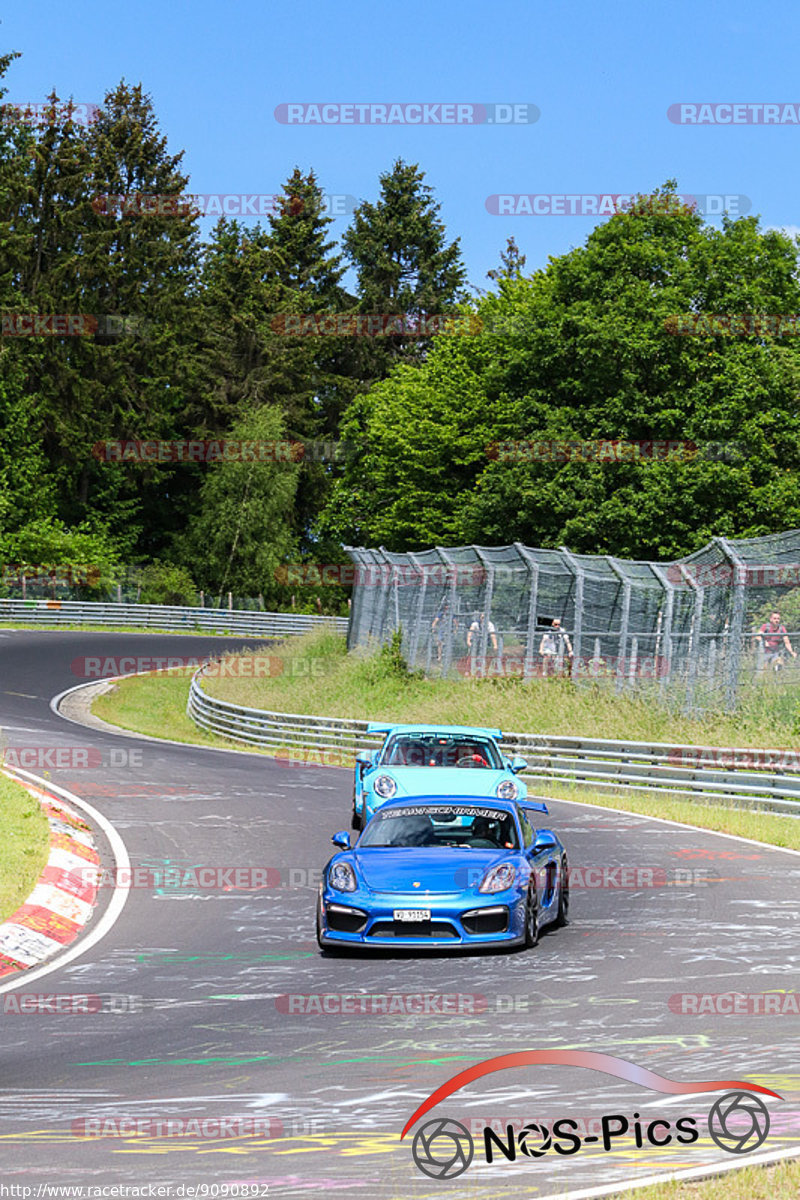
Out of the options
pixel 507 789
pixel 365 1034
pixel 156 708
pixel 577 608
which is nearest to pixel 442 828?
pixel 507 789

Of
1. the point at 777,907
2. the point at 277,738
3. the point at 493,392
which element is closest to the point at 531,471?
the point at 493,392

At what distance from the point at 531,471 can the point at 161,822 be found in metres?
36.2

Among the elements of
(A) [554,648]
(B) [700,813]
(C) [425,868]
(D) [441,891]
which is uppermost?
(A) [554,648]

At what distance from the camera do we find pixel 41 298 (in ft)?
272

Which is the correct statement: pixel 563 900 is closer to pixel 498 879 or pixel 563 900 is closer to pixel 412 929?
pixel 498 879

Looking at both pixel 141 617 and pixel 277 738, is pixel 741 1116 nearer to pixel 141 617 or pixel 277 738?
pixel 277 738

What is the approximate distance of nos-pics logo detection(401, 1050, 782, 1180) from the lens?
6363 millimetres

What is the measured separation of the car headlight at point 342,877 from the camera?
1184 cm

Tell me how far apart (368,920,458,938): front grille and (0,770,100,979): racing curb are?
255 centimetres

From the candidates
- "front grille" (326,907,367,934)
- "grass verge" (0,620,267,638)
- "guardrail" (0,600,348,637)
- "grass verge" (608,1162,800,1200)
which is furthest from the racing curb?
"guardrail" (0,600,348,637)

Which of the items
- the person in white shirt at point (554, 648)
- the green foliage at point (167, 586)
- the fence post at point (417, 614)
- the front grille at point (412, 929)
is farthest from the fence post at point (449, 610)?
the green foliage at point (167, 586)

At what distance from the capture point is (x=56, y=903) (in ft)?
45.3

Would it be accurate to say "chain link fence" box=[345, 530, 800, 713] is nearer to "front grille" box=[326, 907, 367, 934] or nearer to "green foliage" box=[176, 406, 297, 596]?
"front grille" box=[326, 907, 367, 934]

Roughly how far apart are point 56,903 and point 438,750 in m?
5.26
